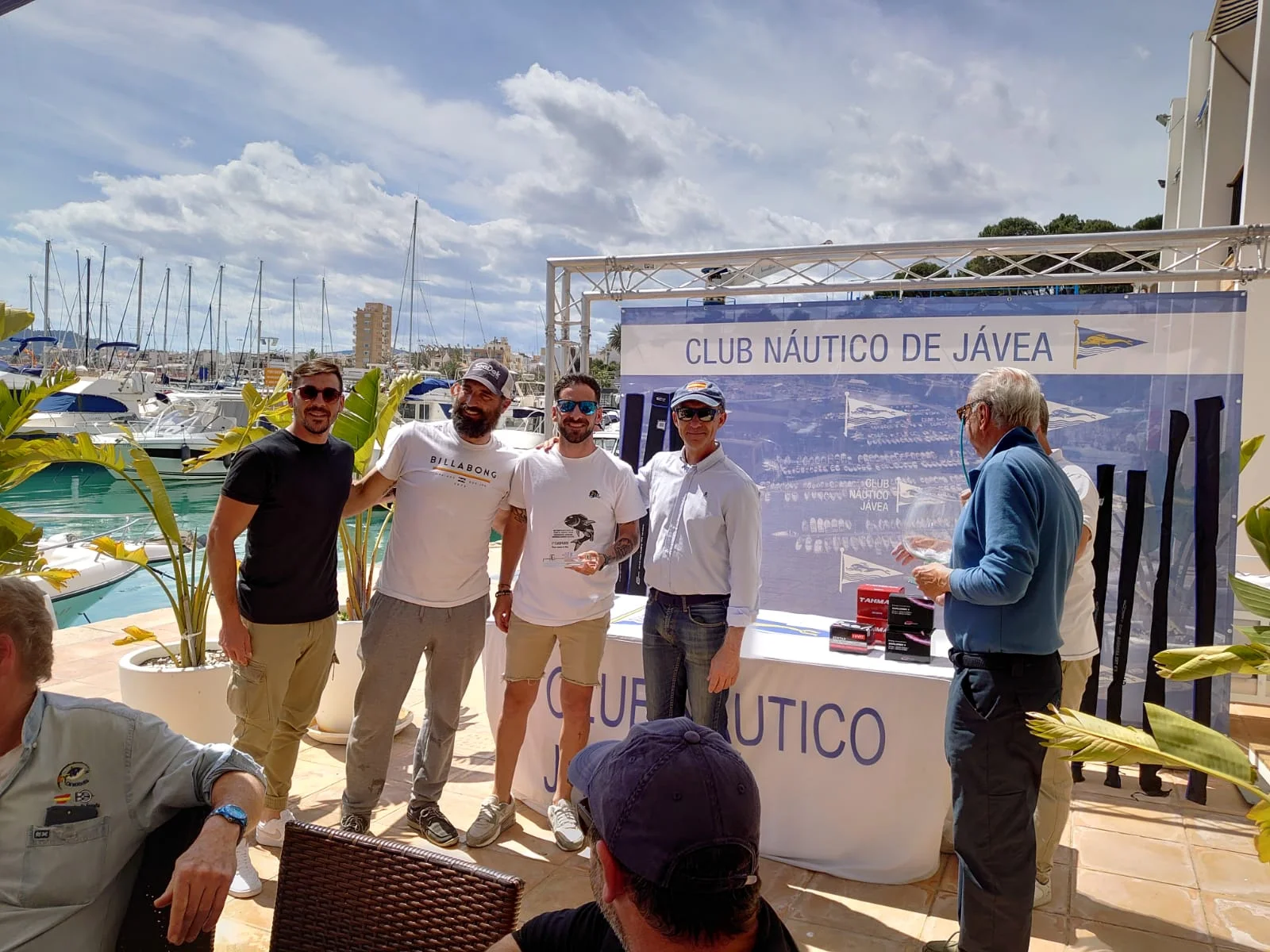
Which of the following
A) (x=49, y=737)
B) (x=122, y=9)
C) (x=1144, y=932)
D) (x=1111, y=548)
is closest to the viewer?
(x=49, y=737)

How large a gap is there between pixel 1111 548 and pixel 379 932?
539 cm

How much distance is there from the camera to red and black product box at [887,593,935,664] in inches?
137

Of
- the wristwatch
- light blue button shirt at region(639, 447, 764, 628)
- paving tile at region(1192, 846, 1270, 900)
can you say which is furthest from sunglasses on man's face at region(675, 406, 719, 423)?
paving tile at region(1192, 846, 1270, 900)

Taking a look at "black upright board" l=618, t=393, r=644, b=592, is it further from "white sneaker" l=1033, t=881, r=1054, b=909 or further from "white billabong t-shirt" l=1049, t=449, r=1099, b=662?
"white sneaker" l=1033, t=881, r=1054, b=909

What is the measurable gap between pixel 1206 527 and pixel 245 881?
540 cm

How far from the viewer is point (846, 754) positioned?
3.42 meters

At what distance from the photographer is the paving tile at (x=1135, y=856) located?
3.61 meters

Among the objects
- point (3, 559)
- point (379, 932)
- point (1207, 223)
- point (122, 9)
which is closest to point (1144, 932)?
point (379, 932)

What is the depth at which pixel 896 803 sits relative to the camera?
133 inches

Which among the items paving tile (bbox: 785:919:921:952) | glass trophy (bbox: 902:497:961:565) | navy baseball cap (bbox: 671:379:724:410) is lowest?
paving tile (bbox: 785:919:921:952)

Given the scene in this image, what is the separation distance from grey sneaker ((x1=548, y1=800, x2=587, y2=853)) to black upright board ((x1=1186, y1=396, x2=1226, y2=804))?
374 centimetres

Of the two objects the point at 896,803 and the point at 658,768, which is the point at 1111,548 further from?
the point at 658,768

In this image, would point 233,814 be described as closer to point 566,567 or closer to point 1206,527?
point 566,567

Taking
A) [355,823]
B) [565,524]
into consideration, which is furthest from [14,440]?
[565,524]
